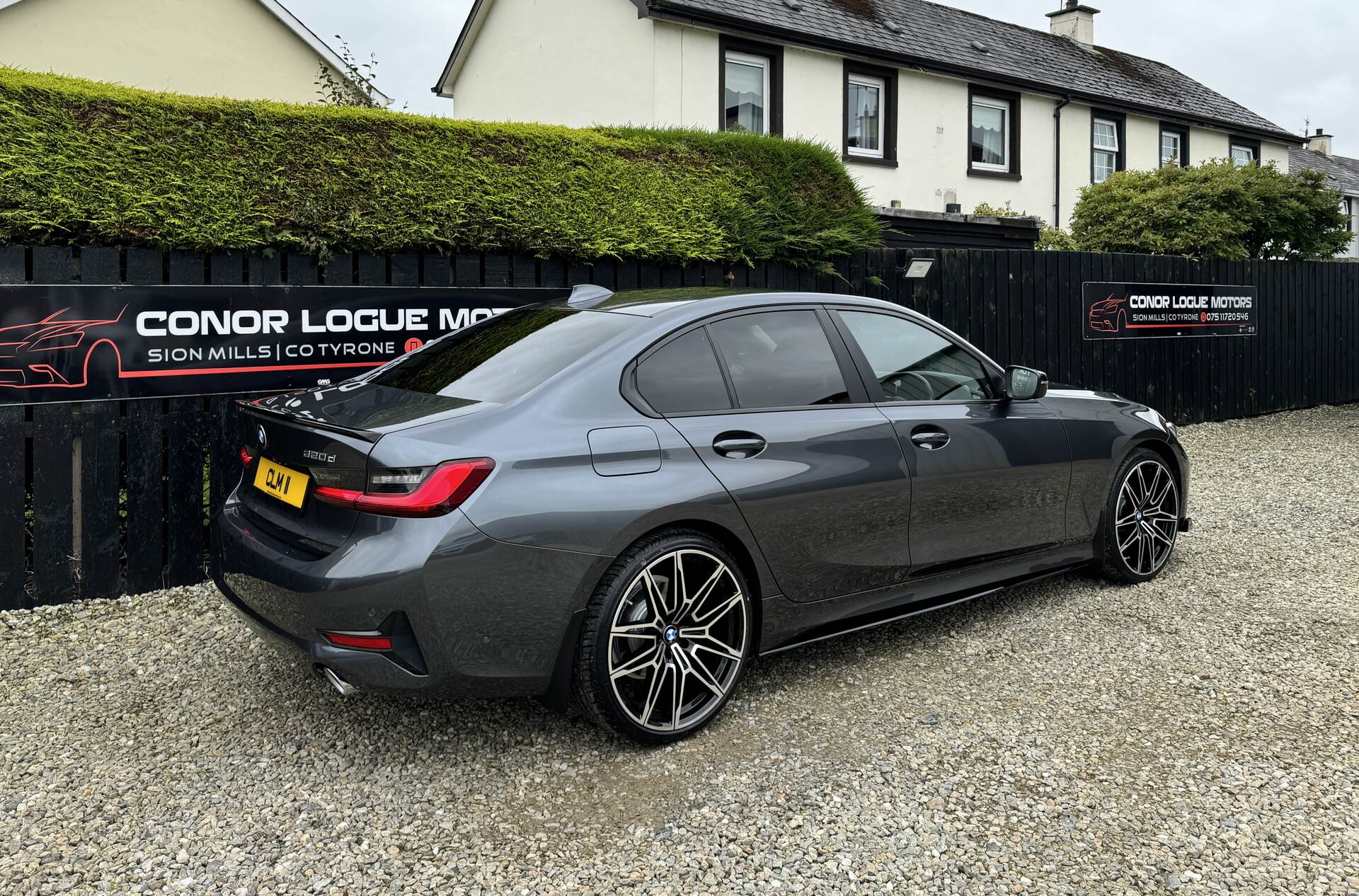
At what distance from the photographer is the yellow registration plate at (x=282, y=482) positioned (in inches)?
129

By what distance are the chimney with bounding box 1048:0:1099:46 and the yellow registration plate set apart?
24.0 m

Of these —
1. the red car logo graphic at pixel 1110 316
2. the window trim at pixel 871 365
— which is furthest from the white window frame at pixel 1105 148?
the window trim at pixel 871 365

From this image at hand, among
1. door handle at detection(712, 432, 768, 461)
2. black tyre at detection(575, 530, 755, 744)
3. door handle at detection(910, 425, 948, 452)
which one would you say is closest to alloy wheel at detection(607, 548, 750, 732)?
black tyre at detection(575, 530, 755, 744)

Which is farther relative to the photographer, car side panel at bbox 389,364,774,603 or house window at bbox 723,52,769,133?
house window at bbox 723,52,769,133

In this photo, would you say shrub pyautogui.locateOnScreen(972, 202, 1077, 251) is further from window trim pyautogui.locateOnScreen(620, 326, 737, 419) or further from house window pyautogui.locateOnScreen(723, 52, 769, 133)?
window trim pyautogui.locateOnScreen(620, 326, 737, 419)

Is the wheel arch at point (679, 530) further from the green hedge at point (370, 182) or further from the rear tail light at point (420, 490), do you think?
the green hedge at point (370, 182)

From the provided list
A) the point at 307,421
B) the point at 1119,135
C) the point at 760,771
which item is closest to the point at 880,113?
the point at 1119,135

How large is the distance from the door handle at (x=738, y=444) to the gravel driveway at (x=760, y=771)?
974 mm

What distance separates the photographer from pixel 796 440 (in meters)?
3.75

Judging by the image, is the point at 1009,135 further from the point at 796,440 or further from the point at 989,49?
the point at 796,440

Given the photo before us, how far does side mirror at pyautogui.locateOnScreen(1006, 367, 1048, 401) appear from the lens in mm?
4520

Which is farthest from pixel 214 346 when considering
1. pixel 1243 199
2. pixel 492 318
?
pixel 1243 199

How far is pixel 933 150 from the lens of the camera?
17.6m

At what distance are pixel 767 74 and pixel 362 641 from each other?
14392mm
